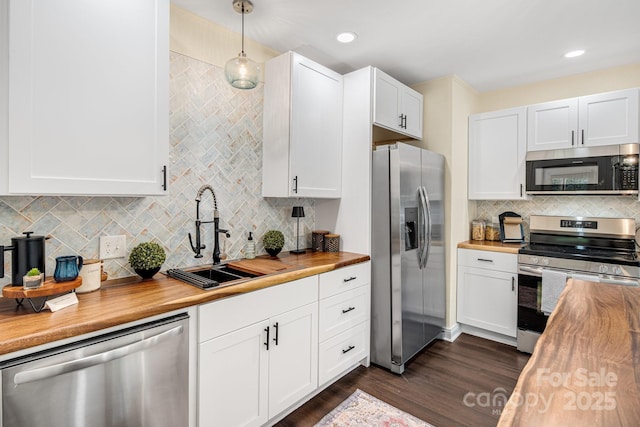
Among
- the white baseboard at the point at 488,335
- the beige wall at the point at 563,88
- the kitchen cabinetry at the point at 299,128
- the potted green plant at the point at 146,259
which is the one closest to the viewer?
the potted green plant at the point at 146,259

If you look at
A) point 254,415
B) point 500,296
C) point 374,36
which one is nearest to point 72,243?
point 254,415

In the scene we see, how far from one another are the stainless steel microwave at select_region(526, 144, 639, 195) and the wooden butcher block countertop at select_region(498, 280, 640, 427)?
1885 millimetres

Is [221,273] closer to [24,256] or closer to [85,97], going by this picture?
[24,256]

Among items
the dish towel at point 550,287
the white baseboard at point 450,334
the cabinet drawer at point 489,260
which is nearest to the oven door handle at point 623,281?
the dish towel at point 550,287

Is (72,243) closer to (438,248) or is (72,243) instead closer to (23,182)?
(23,182)

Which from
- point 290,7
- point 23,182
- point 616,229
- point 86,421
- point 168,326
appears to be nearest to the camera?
point 86,421

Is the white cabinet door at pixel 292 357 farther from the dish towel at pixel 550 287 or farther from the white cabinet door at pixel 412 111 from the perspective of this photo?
the dish towel at pixel 550 287

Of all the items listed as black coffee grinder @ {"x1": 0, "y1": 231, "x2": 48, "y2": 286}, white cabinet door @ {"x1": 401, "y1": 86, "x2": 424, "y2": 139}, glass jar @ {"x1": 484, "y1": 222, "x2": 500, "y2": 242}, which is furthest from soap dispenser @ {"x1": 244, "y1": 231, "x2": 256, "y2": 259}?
glass jar @ {"x1": 484, "y1": 222, "x2": 500, "y2": 242}

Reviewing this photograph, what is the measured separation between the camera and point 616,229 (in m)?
2.94

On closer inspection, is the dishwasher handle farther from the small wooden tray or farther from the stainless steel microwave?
the stainless steel microwave

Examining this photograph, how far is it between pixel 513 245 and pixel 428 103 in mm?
1658

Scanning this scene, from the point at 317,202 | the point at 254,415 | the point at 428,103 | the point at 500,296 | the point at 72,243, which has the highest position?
the point at 428,103

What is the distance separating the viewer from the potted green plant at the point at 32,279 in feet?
4.21

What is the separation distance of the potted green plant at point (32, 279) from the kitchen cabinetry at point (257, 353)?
65 centimetres
